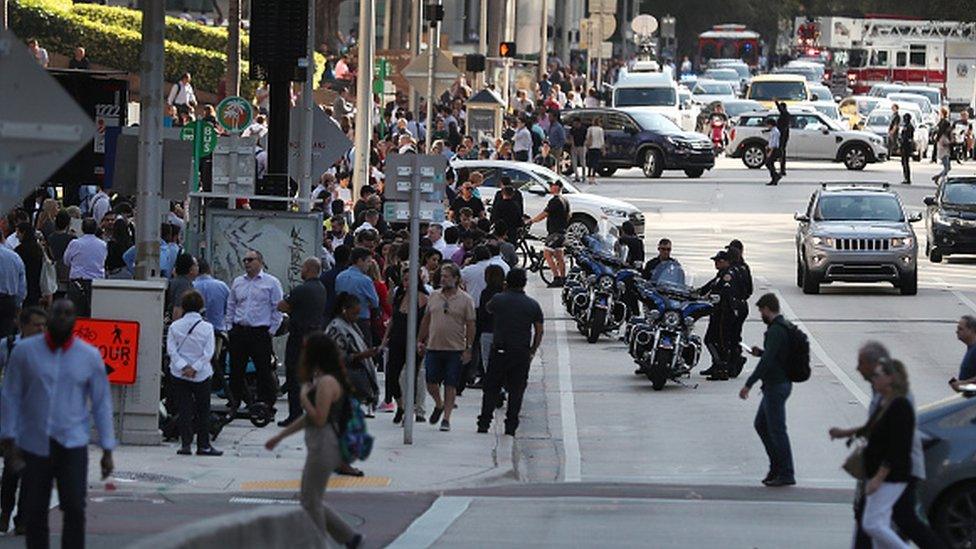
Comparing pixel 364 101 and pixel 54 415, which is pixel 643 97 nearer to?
pixel 364 101

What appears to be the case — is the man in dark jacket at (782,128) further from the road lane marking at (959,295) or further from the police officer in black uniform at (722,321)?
the police officer in black uniform at (722,321)

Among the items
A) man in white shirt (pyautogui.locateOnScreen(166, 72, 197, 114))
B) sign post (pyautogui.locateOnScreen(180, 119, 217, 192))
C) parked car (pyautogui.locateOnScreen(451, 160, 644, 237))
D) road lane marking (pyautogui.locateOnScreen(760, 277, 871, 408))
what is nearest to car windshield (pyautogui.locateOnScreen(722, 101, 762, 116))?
man in white shirt (pyautogui.locateOnScreen(166, 72, 197, 114))

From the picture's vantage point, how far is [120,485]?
1828 cm

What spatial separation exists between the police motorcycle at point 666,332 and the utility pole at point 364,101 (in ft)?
38.8

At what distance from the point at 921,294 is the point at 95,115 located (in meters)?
12.7

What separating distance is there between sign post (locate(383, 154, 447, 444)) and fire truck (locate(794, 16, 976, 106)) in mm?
72413

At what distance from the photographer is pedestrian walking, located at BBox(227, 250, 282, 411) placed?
2159 centimetres

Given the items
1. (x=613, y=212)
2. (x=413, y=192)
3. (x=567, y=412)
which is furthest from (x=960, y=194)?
(x=413, y=192)

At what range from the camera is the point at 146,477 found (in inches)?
741

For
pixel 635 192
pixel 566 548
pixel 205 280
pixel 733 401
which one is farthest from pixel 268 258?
pixel 635 192

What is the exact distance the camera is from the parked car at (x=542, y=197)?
40125mm

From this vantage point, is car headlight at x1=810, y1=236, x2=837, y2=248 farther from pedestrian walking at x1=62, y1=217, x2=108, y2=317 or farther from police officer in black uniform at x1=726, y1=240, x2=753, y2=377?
pedestrian walking at x1=62, y1=217, x2=108, y2=317

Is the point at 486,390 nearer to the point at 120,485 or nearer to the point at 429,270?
the point at 429,270

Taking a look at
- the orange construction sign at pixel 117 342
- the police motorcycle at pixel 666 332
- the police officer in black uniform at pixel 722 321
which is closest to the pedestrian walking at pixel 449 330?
the orange construction sign at pixel 117 342
